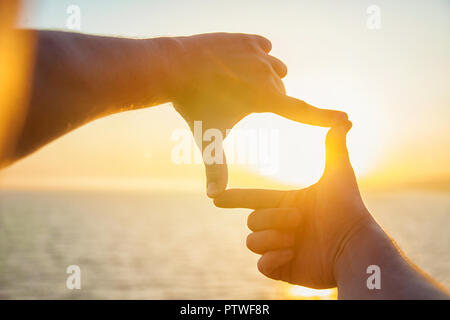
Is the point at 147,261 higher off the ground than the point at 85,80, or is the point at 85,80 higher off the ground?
the point at 85,80

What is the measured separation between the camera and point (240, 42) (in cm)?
272

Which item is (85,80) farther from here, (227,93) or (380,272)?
(380,272)

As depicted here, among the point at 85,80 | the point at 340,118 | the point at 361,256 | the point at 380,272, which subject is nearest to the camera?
the point at 85,80

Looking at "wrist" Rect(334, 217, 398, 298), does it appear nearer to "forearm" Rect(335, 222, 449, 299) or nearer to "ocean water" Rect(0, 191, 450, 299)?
"forearm" Rect(335, 222, 449, 299)

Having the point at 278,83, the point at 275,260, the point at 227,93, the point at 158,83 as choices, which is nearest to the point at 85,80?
the point at 158,83

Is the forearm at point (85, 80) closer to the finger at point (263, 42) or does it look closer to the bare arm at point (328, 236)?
the finger at point (263, 42)

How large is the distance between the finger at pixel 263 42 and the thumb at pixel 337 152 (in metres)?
0.67

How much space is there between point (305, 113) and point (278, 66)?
38cm

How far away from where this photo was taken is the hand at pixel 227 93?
8.45 ft

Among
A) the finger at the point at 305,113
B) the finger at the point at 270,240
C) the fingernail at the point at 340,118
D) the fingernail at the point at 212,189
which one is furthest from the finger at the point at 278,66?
the finger at the point at 270,240

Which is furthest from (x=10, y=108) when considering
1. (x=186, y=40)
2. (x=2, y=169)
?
(x=186, y=40)

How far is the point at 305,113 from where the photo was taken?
104 inches

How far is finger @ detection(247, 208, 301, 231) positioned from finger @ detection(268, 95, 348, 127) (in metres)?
0.57

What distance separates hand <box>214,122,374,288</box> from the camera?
262 cm
